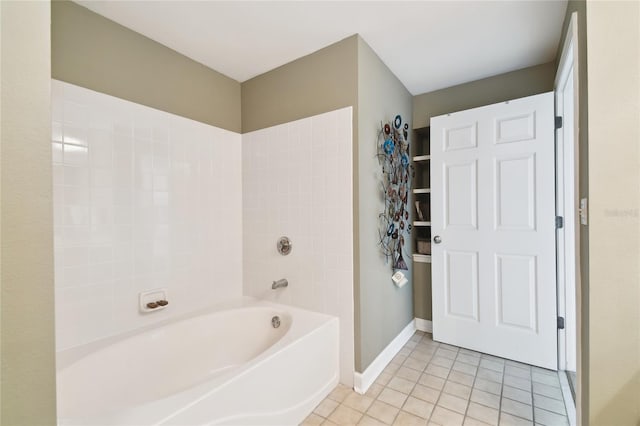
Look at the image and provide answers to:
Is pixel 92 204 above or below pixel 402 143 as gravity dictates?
below

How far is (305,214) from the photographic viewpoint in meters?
2.03

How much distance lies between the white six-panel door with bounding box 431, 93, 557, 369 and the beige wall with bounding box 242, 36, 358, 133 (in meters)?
1.05

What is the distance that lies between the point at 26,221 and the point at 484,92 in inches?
115

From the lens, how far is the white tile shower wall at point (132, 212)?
1.51m

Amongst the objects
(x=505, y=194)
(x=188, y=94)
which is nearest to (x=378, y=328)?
(x=505, y=194)

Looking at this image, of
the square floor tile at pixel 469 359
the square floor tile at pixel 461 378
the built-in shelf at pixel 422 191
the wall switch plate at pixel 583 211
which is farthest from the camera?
the built-in shelf at pixel 422 191

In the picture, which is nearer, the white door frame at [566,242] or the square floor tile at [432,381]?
the square floor tile at [432,381]

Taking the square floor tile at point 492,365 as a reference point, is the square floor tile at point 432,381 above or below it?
above

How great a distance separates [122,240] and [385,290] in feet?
5.97

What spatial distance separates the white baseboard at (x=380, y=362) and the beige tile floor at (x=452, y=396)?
3 cm

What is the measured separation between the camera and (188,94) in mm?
2084

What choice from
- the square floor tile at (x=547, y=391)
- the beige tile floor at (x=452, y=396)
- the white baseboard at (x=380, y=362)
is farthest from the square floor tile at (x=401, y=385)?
the square floor tile at (x=547, y=391)

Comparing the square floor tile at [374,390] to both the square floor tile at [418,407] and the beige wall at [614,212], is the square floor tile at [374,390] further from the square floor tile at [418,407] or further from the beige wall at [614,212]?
the beige wall at [614,212]

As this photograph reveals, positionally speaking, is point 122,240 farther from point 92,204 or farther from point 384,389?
point 384,389
